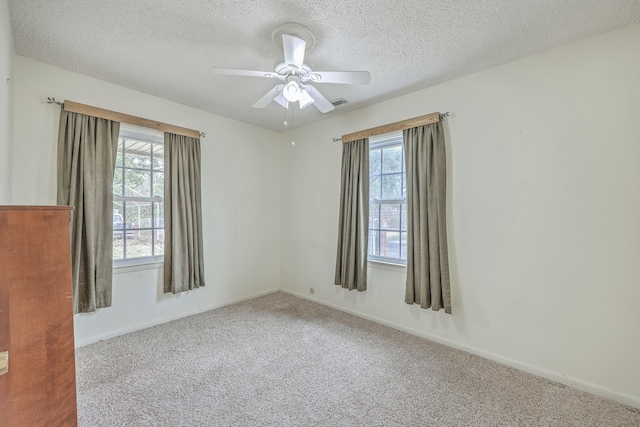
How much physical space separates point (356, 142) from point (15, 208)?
296 centimetres

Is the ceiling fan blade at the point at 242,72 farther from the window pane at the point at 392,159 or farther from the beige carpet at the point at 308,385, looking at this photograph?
the beige carpet at the point at 308,385

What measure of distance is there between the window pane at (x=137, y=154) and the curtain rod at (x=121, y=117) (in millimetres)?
227

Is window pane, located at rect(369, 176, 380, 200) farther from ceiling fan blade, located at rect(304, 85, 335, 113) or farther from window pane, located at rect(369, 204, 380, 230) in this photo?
ceiling fan blade, located at rect(304, 85, 335, 113)

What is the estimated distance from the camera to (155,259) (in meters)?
3.08

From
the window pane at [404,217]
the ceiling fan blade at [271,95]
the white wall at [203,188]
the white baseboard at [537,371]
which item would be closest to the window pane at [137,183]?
the white wall at [203,188]

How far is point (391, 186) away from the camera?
3158 mm

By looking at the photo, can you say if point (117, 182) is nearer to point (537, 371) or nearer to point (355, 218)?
point (355, 218)

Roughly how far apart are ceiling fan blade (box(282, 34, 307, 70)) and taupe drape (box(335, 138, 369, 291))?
152 centimetres

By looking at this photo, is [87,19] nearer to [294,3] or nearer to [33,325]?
[294,3]

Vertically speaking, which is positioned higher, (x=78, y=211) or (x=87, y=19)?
(x=87, y=19)

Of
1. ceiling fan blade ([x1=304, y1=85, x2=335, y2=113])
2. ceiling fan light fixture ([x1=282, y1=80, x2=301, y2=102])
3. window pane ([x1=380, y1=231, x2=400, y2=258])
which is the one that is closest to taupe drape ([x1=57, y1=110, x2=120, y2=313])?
ceiling fan light fixture ([x1=282, y1=80, x2=301, y2=102])

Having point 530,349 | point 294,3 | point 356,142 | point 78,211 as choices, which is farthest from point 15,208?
point 530,349

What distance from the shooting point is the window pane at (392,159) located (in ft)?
10.2

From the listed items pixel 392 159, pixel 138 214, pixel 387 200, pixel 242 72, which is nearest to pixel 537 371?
pixel 387 200
